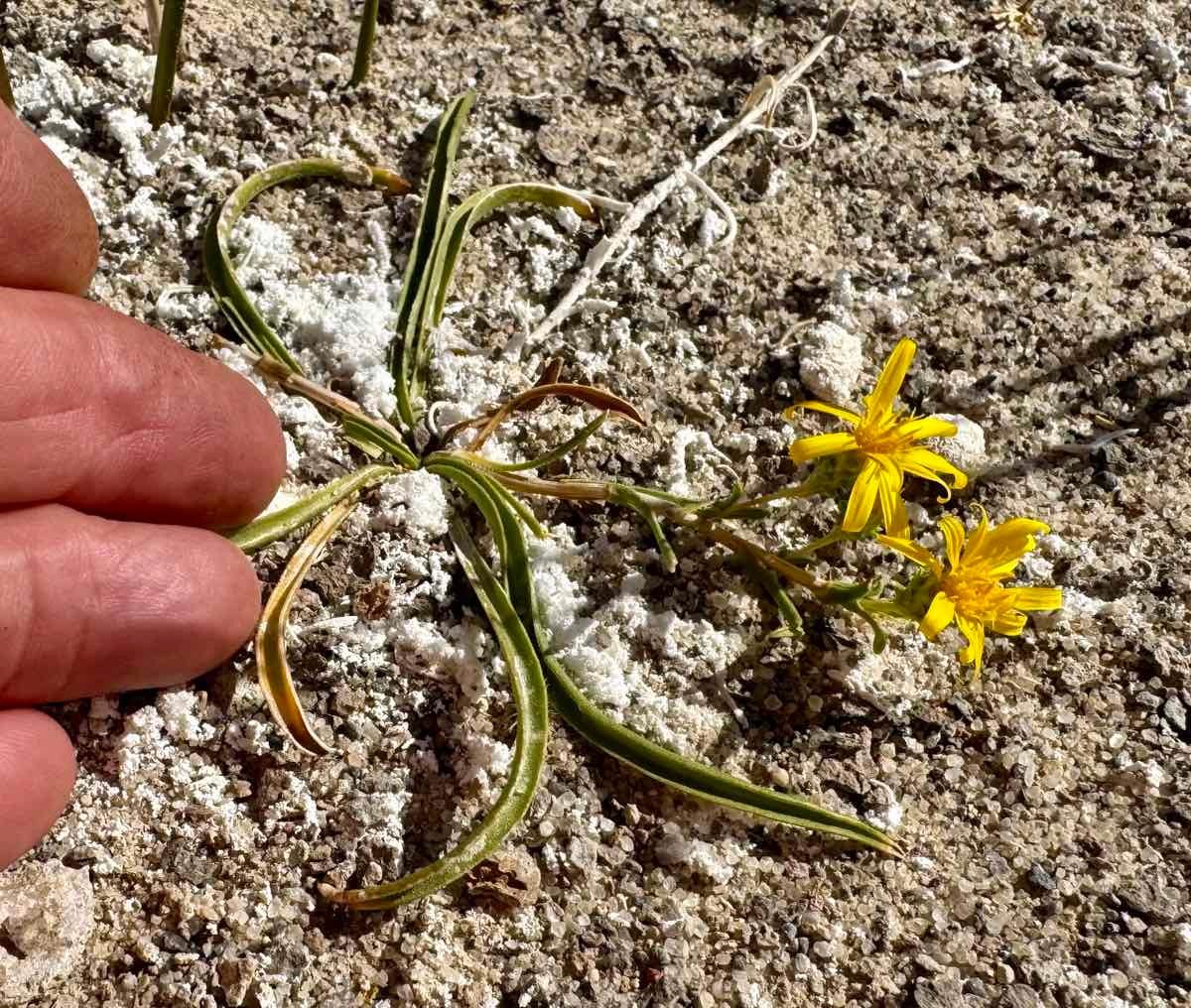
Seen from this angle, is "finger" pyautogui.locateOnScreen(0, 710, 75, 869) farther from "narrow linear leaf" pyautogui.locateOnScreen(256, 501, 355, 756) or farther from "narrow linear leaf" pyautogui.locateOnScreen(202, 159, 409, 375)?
"narrow linear leaf" pyautogui.locateOnScreen(202, 159, 409, 375)

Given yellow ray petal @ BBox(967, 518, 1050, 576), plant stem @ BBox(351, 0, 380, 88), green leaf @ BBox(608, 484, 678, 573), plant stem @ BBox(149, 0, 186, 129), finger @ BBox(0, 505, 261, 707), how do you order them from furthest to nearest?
plant stem @ BBox(351, 0, 380, 88) < plant stem @ BBox(149, 0, 186, 129) < green leaf @ BBox(608, 484, 678, 573) < yellow ray petal @ BBox(967, 518, 1050, 576) < finger @ BBox(0, 505, 261, 707)

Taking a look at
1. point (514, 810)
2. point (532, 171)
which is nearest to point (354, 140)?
point (532, 171)

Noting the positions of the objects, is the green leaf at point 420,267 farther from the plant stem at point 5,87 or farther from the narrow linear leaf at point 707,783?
the plant stem at point 5,87

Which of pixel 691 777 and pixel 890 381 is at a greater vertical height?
pixel 890 381

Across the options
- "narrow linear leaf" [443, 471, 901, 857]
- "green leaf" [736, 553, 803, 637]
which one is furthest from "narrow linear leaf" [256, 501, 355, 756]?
"green leaf" [736, 553, 803, 637]

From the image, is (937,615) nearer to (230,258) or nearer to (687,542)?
(687,542)

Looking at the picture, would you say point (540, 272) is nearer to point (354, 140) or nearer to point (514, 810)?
point (354, 140)

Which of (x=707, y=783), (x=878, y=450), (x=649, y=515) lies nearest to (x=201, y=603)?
(x=649, y=515)

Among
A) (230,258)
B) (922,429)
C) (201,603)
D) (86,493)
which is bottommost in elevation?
(201,603)
